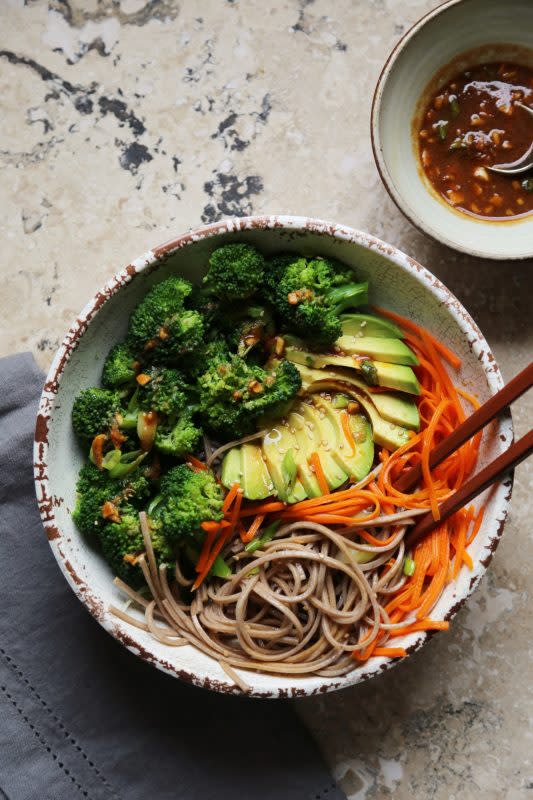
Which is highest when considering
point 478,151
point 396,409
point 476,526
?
point 478,151

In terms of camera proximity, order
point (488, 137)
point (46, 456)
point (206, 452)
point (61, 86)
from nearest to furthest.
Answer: point (46, 456), point (206, 452), point (488, 137), point (61, 86)

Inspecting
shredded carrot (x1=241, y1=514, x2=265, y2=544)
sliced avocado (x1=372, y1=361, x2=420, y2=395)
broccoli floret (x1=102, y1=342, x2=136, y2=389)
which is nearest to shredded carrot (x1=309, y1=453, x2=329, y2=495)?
shredded carrot (x1=241, y1=514, x2=265, y2=544)

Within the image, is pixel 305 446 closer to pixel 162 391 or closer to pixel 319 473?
pixel 319 473

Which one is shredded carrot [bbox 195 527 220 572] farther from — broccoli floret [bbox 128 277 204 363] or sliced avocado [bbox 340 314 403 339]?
sliced avocado [bbox 340 314 403 339]

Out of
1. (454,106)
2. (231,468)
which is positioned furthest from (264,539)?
(454,106)

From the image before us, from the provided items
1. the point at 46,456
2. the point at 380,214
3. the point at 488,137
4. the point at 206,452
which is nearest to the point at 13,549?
the point at 46,456

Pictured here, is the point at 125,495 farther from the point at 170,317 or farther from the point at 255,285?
the point at 255,285

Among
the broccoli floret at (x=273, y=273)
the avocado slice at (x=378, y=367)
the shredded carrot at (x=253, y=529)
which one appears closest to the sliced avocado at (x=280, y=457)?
the shredded carrot at (x=253, y=529)
